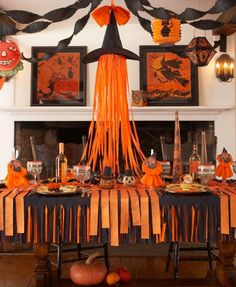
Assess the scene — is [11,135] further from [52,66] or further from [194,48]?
[194,48]

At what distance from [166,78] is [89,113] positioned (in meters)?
1.06

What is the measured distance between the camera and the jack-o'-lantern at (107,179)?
1944 mm

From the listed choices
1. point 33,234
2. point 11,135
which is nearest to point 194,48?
point 33,234

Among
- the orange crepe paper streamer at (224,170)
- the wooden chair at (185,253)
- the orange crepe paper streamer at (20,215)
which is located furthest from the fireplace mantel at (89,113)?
the orange crepe paper streamer at (20,215)

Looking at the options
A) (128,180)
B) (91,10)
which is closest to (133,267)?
(128,180)

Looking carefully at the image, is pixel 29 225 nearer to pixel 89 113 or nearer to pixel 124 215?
pixel 124 215

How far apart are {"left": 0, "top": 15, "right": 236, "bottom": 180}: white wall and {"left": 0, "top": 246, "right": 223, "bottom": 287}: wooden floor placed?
1.76 m

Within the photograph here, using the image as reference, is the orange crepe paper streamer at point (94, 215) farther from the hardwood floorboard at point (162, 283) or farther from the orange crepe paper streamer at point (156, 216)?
the hardwood floorboard at point (162, 283)

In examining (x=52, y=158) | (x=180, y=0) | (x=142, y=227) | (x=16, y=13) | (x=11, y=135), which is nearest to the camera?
(x=142, y=227)

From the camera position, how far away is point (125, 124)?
2.02 m

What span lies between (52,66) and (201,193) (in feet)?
10.8

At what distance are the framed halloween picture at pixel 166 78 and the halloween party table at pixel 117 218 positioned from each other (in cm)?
287

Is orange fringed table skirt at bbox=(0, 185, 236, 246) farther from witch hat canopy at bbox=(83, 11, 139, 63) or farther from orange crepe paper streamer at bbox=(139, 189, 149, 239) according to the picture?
witch hat canopy at bbox=(83, 11, 139, 63)

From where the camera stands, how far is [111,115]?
6.55 feet
